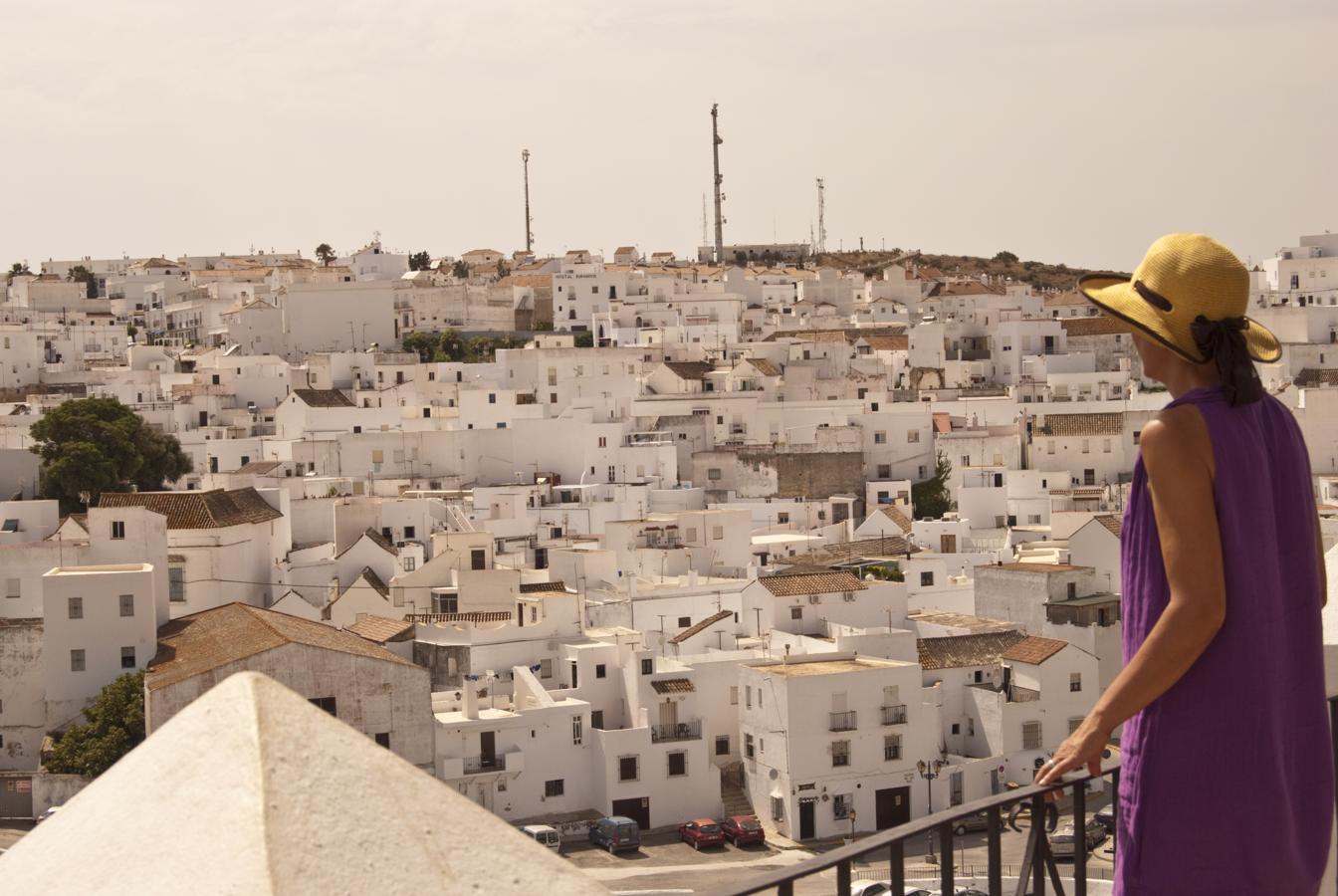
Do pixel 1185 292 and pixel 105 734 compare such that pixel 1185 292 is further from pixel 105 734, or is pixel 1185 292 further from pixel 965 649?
pixel 965 649

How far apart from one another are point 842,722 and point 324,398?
21583 millimetres

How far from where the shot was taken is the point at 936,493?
36281 millimetres

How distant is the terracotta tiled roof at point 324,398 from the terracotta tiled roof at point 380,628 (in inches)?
601

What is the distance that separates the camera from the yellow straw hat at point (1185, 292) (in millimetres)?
2865

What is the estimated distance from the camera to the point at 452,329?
162 ft

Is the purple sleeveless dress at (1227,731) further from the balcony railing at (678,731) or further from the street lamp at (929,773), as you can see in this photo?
the street lamp at (929,773)

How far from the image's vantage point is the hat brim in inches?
113

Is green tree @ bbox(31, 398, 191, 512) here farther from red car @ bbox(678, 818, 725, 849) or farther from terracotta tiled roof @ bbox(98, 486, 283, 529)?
red car @ bbox(678, 818, 725, 849)

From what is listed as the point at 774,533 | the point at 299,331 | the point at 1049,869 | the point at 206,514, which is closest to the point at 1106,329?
the point at 774,533

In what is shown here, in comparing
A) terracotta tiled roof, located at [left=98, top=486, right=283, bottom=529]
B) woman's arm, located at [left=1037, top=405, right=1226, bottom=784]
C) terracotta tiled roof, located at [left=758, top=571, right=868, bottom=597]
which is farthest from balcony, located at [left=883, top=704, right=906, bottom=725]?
woman's arm, located at [left=1037, top=405, right=1226, bottom=784]

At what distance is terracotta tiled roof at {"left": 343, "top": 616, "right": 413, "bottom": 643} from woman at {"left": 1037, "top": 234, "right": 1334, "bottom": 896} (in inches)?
813

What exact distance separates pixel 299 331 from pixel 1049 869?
46105 mm

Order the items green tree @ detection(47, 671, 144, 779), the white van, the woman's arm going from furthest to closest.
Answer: green tree @ detection(47, 671, 144, 779) → the white van → the woman's arm

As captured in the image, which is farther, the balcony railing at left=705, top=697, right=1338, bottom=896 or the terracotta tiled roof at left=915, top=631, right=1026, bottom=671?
the terracotta tiled roof at left=915, top=631, right=1026, bottom=671
